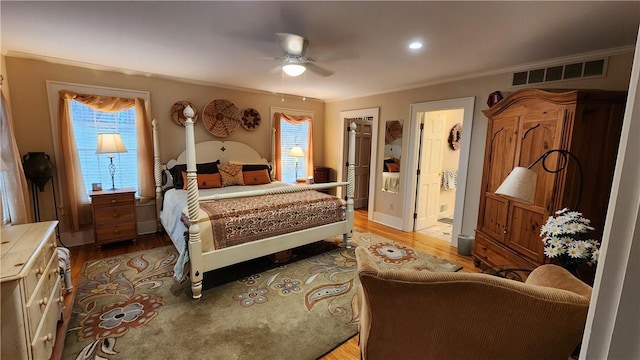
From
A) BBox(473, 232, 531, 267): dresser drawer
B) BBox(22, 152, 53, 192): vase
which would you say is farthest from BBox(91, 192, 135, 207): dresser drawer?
BBox(473, 232, 531, 267): dresser drawer

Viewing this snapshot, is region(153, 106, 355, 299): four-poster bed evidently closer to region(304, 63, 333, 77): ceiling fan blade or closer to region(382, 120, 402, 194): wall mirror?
region(304, 63, 333, 77): ceiling fan blade

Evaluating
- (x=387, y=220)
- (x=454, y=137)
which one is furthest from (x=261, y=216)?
(x=454, y=137)

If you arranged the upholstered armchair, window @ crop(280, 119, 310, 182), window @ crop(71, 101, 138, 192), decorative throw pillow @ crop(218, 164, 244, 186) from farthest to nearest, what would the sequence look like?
window @ crop(280, 119, 310, 182), decorative throw pillow @ crop(218, 164, 244, 186), window @ crop(71, 101, 138, 192), the upholstered armchair

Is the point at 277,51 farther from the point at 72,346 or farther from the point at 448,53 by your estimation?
the point at 72,346

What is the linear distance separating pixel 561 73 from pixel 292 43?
280 centimetres

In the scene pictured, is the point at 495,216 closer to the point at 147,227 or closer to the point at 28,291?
the point at 28,291

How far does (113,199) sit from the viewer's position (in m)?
3.47

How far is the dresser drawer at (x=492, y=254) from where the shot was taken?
2.64 metres

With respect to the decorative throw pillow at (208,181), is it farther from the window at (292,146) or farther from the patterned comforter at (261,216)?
the window at (292,146)

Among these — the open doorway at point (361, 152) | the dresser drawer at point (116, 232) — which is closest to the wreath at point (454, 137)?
the open doorway at point (361, 152)

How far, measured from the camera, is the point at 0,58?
9.48 ft

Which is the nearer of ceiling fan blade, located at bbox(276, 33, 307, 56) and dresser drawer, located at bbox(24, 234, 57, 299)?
dresser drawer, located at bbox(24, 234, 57, 299)

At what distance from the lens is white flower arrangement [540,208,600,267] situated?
1.76 meters

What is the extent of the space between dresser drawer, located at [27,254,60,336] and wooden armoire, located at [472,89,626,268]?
11.8 ft
